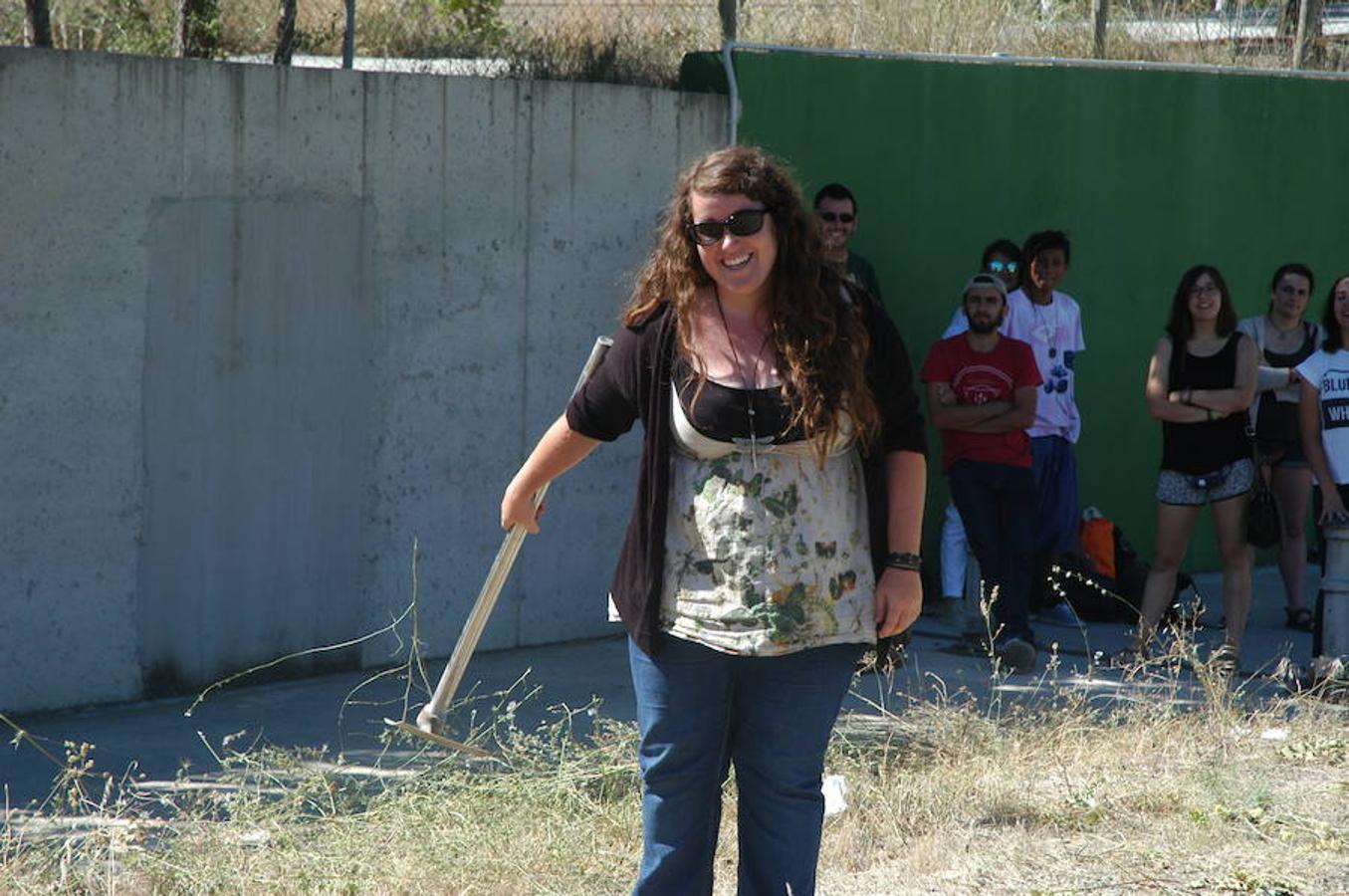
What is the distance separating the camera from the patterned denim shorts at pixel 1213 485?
775cm

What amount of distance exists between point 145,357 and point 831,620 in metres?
3.75

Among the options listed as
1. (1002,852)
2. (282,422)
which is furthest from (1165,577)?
(282,422)

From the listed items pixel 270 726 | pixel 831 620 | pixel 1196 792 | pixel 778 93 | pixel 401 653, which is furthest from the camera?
pixel 778 93

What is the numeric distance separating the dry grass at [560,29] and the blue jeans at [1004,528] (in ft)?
7.44

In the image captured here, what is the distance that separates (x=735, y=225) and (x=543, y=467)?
71cm

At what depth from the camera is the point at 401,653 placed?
781 centimetres

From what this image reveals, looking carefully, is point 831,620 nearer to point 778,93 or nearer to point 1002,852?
point 1002,852

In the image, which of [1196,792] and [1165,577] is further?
[1165,577]

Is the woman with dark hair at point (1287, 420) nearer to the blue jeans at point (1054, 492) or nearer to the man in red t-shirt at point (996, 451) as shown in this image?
the blue jeans at point (1054, 492)

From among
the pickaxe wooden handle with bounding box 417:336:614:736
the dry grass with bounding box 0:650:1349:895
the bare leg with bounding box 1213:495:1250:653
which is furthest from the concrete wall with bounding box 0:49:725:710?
the pickaxe wooden handle with bounding box 417:336:614:736

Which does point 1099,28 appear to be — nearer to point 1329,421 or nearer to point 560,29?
point 560,29

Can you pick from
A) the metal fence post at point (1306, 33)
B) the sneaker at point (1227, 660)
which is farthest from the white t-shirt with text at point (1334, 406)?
the metal fence post at point (1306, 33)

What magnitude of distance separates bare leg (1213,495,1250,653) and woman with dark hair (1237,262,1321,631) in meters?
1.27

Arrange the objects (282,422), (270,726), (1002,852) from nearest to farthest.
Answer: (1002,852), (270,726), (282,422)
